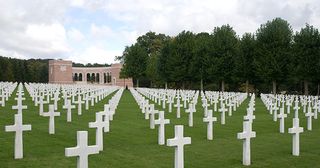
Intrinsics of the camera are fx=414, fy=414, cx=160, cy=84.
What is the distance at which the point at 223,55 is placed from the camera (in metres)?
46.2

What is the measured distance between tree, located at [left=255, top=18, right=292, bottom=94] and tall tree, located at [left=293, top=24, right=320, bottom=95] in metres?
1.53

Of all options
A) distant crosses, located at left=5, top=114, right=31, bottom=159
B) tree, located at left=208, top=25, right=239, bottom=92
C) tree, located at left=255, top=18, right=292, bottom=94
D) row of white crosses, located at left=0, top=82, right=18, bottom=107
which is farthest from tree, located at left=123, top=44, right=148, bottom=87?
distant crosses, located at left=5, top=114, right=31, bottom=159

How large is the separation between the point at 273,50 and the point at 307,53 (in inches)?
145

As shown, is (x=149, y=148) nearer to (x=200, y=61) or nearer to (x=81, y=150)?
A: (x=81, y=150)

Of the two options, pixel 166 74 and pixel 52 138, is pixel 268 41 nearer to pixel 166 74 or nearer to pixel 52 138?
pixel 166 74

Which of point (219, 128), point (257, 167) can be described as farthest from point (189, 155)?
point (219, 128)

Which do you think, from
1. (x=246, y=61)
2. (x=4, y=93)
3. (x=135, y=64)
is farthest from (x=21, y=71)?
(x=4, y=93)

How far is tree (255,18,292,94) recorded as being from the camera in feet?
130

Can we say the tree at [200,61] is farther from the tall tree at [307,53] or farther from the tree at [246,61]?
the tall tree at [307,53]

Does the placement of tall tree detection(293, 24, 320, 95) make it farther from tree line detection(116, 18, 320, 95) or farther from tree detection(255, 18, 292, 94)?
tree detection(255, 18, 292, 94)

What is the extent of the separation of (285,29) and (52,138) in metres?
36.0

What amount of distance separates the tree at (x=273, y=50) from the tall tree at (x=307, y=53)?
1.53 metres

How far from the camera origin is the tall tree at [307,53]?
36906mm

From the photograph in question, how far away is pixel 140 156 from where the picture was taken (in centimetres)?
808
